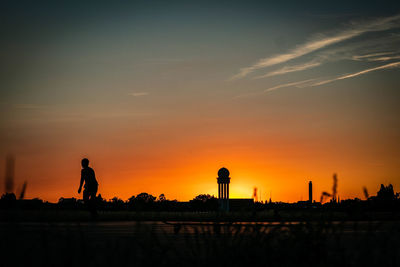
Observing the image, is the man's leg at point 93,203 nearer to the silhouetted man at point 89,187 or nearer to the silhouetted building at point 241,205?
the silhouetted man at point 89,187

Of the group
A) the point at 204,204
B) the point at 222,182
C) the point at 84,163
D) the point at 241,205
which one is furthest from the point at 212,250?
the point at 204,204

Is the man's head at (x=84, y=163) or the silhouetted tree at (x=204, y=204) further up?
the silhouetted tree at (x=204, y=204)

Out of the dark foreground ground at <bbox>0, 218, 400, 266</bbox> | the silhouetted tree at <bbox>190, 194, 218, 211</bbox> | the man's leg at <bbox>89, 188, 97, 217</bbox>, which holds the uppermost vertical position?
the silhouetted tree at <bbox>190, 194, 218, 211</bbox>

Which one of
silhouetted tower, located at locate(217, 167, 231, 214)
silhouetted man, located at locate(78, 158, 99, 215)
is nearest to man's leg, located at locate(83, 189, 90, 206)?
silhouetted man, located at locate(78, 158, 99, 215)

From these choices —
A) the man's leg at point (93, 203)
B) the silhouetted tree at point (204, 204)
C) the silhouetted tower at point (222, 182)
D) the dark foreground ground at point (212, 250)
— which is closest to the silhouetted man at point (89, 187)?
the man's leg at point (93, 203)

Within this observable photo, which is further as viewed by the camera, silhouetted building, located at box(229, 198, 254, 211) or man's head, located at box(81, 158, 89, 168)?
man's head, located at box(81, 158, 89, 168)

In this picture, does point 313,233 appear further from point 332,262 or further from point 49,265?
point 49,265

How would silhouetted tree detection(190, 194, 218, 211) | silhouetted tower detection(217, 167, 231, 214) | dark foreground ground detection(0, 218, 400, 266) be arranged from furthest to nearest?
silhouetted tree detection(190, 194, 218, 211), silhouetted tower detection(217, 167, 231, 214), dark foreground ground detection(0, 218, 400, 266)

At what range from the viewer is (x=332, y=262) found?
25.2 feet

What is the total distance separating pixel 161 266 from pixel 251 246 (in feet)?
3.87

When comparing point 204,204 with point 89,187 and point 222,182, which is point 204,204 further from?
point 89,187

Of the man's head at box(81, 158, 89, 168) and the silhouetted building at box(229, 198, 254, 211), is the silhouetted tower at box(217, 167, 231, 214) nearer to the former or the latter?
the silhouetted building at box(229, 198, 254, 211)

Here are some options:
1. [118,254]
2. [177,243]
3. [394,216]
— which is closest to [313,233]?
[394,216]

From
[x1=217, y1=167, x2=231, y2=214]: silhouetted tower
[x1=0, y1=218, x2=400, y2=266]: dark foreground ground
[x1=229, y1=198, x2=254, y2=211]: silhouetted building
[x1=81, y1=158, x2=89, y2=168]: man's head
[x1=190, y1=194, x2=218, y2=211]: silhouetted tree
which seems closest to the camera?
[x1=0, y1=218, x2=400, y2=266]: dark foreground ground
